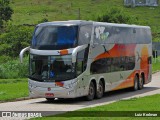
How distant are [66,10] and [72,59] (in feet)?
396

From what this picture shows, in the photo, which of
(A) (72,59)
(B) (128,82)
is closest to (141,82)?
(B) (128,82)

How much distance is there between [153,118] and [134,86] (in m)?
16.6

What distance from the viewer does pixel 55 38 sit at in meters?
23.8

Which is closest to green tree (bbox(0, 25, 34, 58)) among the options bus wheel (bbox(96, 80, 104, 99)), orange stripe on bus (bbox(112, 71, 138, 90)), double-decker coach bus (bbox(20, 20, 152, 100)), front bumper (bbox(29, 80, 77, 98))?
orange stripe on bus (bbox(112, 71, 138, 90))

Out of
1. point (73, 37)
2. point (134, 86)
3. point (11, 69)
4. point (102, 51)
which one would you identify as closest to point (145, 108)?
point (73, 37)

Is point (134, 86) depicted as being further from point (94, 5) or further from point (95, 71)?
point (94, 5)

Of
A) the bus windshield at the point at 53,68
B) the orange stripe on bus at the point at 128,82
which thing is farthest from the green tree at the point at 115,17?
the bus windshield at the point at 53,68

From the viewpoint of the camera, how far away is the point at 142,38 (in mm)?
33094

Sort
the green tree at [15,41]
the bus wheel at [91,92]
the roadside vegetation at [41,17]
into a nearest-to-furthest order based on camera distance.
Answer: the bus wheel at [91,92] → the roadside vegetation at [41,17] → the green tree at [15,41]

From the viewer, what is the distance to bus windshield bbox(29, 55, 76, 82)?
2347 cm

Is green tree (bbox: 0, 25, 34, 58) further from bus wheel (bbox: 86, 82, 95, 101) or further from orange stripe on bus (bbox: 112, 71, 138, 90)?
bus wheel (bbox: 86, 82, 95, 101)

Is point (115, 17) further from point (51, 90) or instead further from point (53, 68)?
point (51, 90)

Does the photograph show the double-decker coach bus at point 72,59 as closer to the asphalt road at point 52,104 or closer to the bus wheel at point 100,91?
the bus wheel at point 100,91

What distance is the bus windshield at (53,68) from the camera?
23.5m
